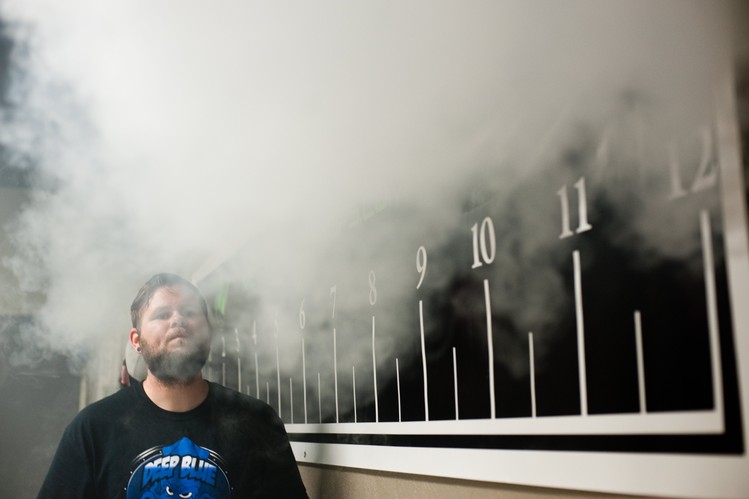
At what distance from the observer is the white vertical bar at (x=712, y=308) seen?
0.63m

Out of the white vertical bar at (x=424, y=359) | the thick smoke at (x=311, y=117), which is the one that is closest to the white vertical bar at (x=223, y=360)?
the thick smoke at (x=311, y=117)

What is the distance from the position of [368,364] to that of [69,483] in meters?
0.54

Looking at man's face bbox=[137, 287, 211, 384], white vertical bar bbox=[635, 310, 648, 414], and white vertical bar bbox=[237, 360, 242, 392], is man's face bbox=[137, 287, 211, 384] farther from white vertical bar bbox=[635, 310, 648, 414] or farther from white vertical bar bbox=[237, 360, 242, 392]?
white vertical bar bbox=[635, 310, 648, 414]

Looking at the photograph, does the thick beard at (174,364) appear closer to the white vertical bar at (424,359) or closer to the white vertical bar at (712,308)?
the white vertical bar at (424,359)

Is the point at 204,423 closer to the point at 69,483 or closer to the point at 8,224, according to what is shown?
the point at 69,483

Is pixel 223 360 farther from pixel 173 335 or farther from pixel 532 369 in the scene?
pixel 532 369

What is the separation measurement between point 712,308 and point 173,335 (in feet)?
3.30

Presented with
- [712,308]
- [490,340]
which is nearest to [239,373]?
[490,340]

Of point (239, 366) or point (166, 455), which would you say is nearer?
point (166, 455)

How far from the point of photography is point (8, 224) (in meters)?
2.02

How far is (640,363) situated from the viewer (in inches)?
28.2

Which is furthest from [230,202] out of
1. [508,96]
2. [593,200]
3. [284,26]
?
[593,200]

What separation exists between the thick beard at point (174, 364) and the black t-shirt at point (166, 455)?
0.05 meters

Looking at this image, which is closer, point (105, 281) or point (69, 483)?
point (69, 483)
